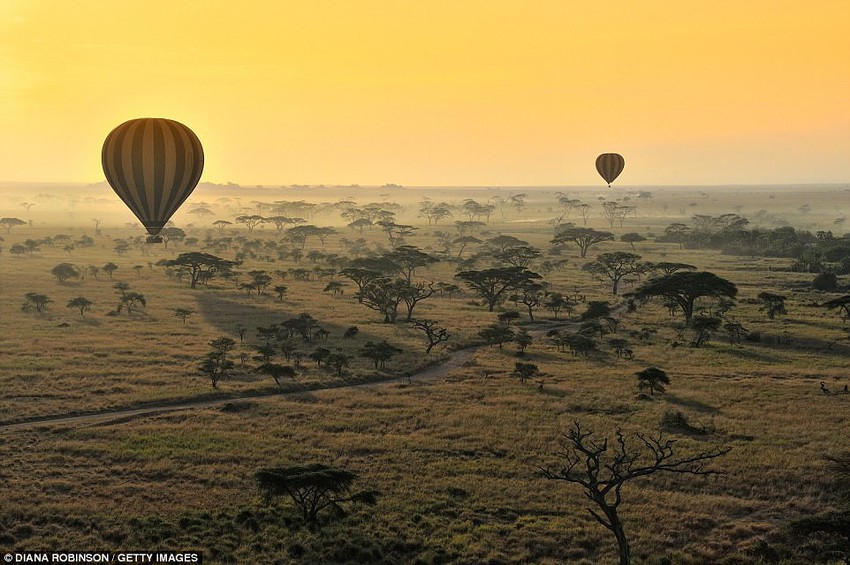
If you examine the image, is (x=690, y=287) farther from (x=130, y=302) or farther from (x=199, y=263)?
(x=199, y=263)

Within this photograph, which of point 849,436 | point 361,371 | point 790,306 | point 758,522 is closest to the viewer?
point 758,522

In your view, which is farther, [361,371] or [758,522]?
[361,371]

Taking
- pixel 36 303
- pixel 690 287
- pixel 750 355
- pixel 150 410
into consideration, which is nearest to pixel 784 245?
pixel 690 287

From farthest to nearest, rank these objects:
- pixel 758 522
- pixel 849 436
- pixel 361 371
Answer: pixel 361 371
pixel 849 436
pixel 758 522

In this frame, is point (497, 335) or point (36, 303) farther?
point (36, 303)

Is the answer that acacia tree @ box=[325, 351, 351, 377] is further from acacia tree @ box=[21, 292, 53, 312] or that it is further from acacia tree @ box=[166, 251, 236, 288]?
acacia tree @ box=[166, 251, 236, 288]

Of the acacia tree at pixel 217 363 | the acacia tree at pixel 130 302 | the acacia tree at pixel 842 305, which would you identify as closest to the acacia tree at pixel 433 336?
the acacia tree at pixel 217 363

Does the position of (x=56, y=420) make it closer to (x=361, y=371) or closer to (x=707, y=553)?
(x=361, y=371)

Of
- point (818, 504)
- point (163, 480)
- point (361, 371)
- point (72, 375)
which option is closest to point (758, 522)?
point (818, 504)
